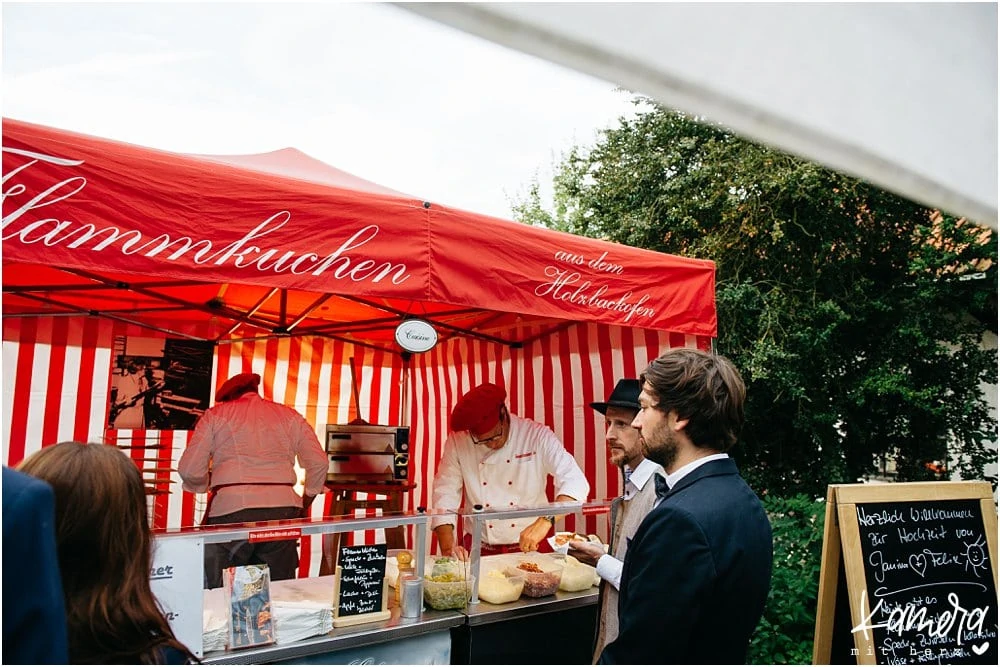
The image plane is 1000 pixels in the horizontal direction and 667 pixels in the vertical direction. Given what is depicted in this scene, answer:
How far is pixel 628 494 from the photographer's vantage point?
2791 millimetres

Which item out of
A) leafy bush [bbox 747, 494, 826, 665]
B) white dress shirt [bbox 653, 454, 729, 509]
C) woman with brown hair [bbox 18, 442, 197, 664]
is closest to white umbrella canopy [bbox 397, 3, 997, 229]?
white dress shirt [bbox 653, 454, 729, 509]

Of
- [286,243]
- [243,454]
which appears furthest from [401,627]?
[243,454]

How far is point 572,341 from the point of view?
520cm

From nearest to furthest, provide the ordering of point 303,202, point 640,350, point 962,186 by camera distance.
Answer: point 962,186 < point 303,202 < point 640,350

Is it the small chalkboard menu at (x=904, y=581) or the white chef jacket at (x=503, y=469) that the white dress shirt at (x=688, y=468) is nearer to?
the small chalkboard menu at (x=904, y=581)

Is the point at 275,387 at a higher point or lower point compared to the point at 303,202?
lower

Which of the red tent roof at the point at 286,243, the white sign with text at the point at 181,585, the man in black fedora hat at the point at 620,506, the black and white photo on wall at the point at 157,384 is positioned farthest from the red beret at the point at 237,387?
the man in black fedora hat at the point at 620,506

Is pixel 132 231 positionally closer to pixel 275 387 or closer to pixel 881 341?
pixel 275 387

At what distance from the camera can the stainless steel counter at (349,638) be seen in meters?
2.24

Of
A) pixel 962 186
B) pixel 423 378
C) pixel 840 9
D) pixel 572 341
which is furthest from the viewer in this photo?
pixel 423 378

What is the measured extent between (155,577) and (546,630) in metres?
1.72

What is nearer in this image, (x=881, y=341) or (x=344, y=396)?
(x=344, y=396)

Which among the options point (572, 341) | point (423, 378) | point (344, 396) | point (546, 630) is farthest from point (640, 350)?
point (344, 396)

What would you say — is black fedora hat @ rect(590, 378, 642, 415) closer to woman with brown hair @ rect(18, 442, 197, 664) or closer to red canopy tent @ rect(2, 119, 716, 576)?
red canopy tent @ rect(2, 119, 716, 576)
